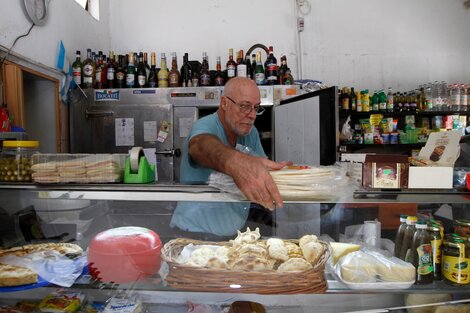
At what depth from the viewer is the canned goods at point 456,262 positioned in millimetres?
1189

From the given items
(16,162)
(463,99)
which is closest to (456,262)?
(16,162)

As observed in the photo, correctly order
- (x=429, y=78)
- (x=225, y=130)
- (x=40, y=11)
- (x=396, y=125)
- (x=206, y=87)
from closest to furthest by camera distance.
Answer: (x=225, y=130), (x=40, y=11), (x=206, y=87), (x=396, y=125), (x=429, y=78)

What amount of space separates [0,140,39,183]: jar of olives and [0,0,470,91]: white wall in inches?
161

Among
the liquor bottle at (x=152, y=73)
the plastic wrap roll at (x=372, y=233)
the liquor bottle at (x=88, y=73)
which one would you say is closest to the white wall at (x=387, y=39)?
the liquor bottle at (x=152, y=73)

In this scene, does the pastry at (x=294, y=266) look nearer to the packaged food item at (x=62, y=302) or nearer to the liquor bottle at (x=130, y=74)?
the packaged food item at (x=62, y=302)

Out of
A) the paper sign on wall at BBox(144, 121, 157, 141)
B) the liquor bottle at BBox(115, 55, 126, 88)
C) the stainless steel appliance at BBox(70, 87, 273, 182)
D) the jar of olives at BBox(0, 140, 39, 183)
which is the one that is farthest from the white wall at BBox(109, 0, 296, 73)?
the jar of olives at BBox(0, 140, 39, 183)

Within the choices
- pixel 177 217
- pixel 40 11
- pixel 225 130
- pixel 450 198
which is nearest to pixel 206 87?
pixel 40 11

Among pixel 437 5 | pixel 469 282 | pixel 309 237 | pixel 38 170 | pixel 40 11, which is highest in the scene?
pixel 437 5

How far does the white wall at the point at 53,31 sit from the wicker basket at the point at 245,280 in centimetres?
291

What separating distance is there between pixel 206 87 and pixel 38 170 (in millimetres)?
2958

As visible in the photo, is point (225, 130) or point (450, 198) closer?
point (450, 198)

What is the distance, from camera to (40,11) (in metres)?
3.57

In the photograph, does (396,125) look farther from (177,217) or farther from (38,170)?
(38,170)

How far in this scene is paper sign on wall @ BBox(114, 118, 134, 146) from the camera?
419 cm
